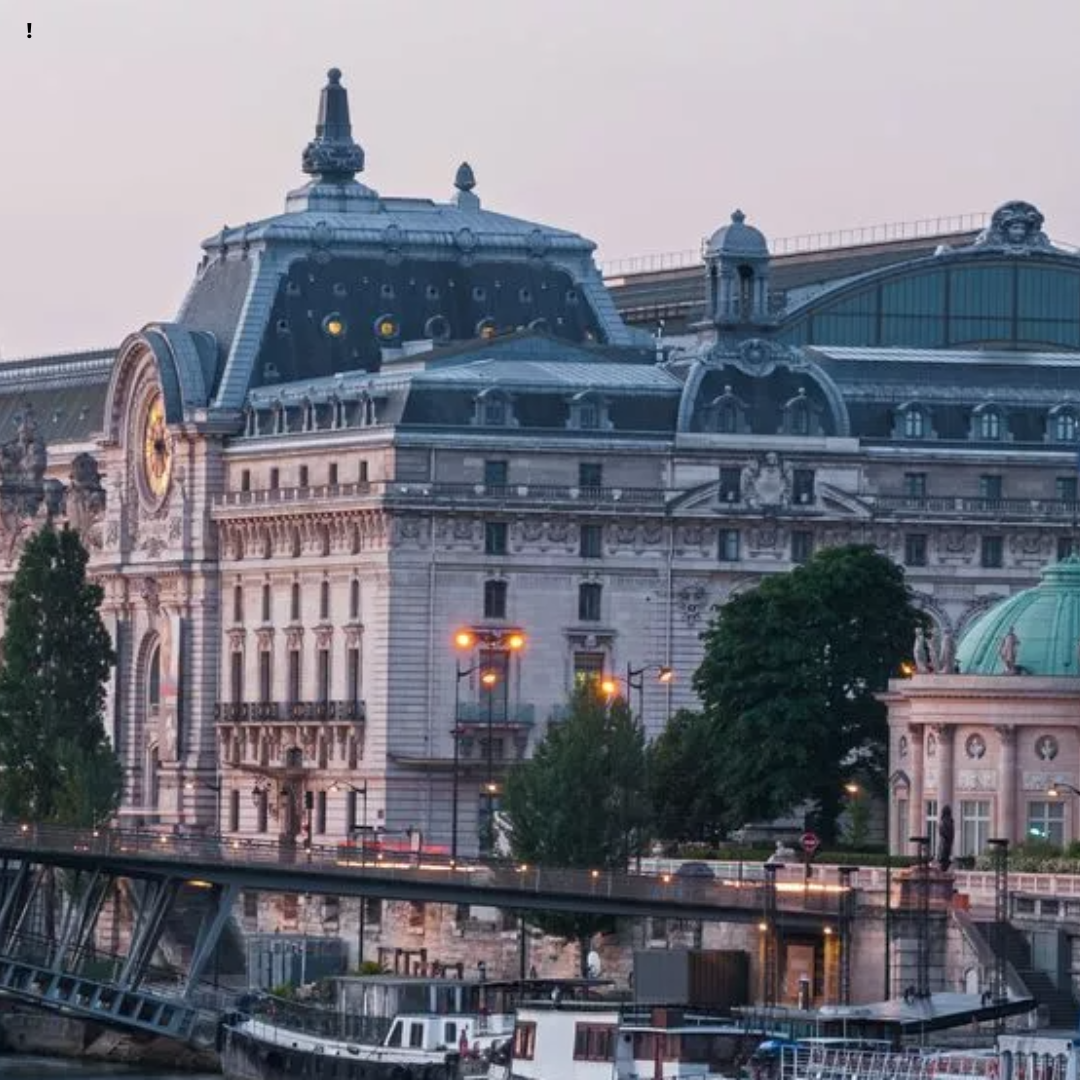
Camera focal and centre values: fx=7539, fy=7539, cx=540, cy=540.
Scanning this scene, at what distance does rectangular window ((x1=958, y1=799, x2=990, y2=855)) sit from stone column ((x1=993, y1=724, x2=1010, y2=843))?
53cm

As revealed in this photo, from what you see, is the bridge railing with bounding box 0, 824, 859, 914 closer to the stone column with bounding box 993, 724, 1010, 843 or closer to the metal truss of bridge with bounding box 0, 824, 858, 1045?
the metal truss of bridge with bounding box 0, 824, 858, 1045

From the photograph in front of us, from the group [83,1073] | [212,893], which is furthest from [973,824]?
[83,1073]

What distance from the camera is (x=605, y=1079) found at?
167 metres

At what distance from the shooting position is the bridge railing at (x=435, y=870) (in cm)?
18425

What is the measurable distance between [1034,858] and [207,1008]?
22.7 metres

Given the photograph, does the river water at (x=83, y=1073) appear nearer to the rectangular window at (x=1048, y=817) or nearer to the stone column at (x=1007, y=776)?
the stone column at (x=1007, y=776)

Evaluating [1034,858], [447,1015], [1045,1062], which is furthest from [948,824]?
[1045,1062]

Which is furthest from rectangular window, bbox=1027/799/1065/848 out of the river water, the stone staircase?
the river water

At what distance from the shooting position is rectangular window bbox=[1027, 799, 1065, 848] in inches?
7810

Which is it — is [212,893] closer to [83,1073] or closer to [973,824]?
[83,1073]

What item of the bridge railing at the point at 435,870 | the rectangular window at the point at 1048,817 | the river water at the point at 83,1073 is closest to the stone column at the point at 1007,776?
the rectangular window at the point at 1048,817

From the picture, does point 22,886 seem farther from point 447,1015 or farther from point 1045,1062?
point 1045,1062

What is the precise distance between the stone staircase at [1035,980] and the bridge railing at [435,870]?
207 inches

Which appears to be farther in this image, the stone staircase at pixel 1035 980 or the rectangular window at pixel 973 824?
the rectangular window at pixel 973 824
